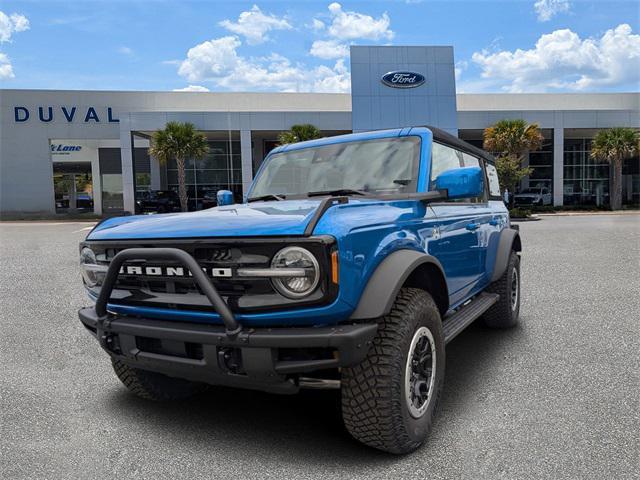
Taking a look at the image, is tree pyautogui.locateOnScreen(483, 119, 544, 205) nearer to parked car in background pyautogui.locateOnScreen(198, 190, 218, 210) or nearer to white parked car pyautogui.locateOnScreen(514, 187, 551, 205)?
white parked car pyautogui.locateOnScreen(514, 187, 551, 205)

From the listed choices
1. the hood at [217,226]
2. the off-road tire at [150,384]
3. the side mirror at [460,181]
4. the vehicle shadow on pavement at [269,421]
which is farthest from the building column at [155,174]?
the side mirror at [460,181]

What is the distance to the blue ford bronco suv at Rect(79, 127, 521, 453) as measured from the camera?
234 centimetres

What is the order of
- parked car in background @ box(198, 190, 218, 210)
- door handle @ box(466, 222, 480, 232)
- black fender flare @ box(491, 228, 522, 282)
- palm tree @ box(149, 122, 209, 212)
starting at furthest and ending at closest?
parked car in background @ box(198, 190, 218, 210)
palm tree @ box(149, 122, 209, 212)
black fender flare @ box(491, 228, 522, 282)
door handle @ box(466, 222, 480, 232)

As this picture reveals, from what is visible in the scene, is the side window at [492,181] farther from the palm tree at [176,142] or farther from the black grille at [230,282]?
the palm tree at [176,142]

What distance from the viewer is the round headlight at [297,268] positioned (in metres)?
2.33

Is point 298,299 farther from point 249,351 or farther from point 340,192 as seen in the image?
point 340,192

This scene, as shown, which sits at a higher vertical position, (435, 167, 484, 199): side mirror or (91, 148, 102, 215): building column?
(91, 148, 102, 215): building column

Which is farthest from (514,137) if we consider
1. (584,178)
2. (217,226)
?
(217,226)


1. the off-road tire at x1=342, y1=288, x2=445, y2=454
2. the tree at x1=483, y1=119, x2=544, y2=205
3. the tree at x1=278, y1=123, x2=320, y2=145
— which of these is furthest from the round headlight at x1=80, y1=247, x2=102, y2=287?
the tree at x1=483, y1=119, x2=544, y2=205

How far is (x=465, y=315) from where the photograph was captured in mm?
3836

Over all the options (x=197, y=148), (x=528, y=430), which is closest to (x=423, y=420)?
(x=528, y=430)

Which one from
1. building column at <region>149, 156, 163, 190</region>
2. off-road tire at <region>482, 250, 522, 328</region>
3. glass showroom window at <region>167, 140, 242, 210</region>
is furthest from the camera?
building column at <region>149, 156, 163, 190</region>

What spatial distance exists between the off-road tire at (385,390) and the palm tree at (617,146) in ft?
112

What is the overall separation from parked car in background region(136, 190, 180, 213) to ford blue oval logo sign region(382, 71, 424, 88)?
1521 centimetres
